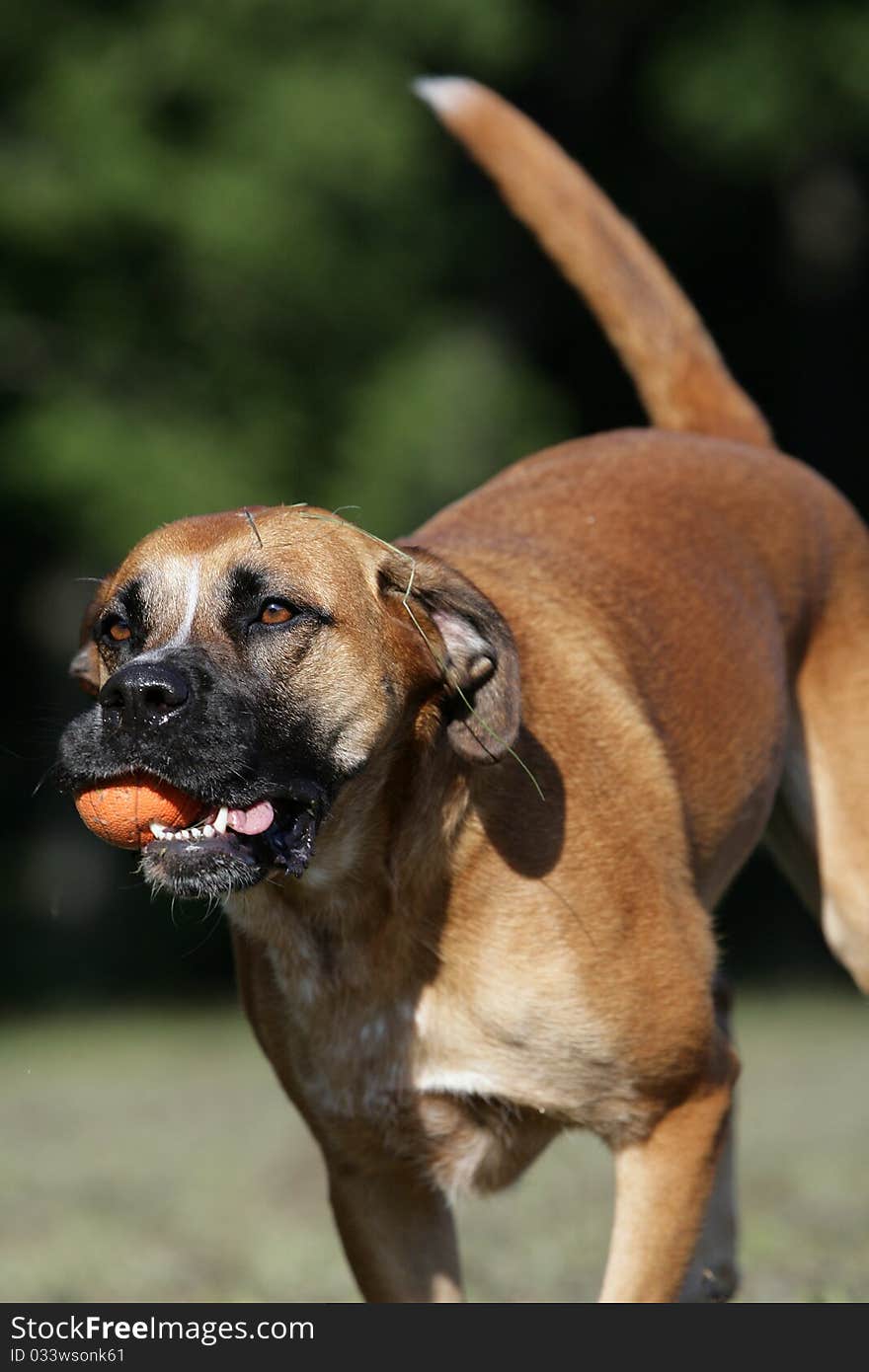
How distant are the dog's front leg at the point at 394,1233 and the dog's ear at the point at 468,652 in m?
1.10

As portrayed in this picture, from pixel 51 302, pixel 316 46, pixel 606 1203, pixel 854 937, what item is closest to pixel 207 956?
pixel 51 302

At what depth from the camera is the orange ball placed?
3.94m

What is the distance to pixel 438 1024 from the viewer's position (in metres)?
4.27

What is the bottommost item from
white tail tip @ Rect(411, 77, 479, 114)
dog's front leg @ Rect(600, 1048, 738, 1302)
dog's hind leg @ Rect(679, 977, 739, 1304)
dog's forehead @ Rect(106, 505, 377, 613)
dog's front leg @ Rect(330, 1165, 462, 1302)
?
dog's hind leg @ Rect(679, 977, 739, 1304)

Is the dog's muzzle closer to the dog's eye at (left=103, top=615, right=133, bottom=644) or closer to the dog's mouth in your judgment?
the dog's mouth

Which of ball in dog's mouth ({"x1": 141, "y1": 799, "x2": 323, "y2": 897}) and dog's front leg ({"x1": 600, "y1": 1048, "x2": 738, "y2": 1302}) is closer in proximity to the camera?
ball in dog's mouth ({"x1": 141, "y1": 799, "x2": 323, "y2": 897})

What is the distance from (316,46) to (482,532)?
12.2m

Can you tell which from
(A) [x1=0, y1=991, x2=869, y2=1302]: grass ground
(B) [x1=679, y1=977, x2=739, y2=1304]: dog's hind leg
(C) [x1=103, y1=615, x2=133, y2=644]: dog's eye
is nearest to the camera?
(C) [x1=103, y1=615, x2=133, y2=644]: dog's eye

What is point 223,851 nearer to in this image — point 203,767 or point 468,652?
point 203,767

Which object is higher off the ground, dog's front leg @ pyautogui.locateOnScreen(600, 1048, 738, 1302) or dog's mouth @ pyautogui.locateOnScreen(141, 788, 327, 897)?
dog's mouth @ pyautogui.locateOnScreen(141, 788, 327, 897)

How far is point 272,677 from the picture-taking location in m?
4.00

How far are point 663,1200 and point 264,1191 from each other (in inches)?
178

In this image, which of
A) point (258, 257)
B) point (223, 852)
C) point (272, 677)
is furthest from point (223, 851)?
point (258, 257)

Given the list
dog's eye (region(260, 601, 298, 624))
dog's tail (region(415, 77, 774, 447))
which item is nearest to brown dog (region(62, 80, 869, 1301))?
dog's eye (region(260, 601, 298, 624))
